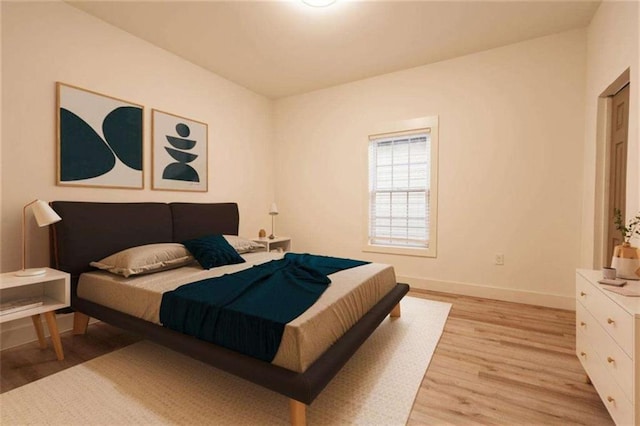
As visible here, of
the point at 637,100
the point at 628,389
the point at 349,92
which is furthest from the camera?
the point at 349,92

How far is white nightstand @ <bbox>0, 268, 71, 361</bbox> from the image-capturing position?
1942 millimetres

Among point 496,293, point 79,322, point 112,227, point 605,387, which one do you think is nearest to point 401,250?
point 496,293

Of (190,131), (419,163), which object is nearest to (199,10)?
(190,131)

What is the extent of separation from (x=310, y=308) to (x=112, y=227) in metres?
2.19

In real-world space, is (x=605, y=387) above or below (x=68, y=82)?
below

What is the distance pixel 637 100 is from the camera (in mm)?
2004

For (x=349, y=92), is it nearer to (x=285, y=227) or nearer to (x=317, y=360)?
(x=285, y=227)

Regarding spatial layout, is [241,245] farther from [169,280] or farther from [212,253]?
[169,280]

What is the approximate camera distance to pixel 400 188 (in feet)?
13.5

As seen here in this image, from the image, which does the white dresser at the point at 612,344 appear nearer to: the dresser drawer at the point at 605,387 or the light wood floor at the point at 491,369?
the dresser drawer at the point at 605,387

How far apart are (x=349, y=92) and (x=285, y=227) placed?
7.97ft

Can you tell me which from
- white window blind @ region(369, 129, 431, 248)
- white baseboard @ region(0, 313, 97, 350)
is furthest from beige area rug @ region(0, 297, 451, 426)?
white window blind @ region(369, 129, 431, 248)

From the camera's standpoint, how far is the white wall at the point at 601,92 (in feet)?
6.65

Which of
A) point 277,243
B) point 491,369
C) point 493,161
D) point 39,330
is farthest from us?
point 277,243
